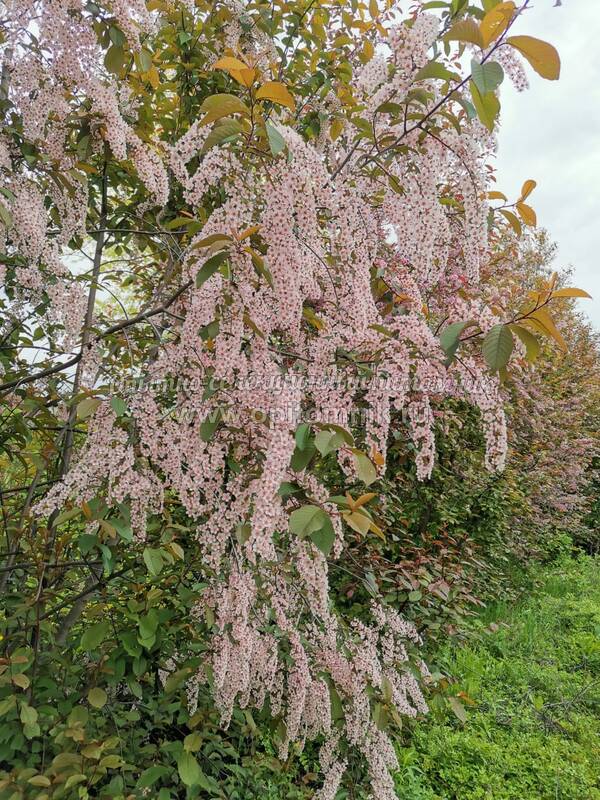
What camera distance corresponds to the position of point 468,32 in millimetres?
1327

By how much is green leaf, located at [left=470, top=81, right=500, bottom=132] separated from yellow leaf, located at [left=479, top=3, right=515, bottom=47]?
10 cm

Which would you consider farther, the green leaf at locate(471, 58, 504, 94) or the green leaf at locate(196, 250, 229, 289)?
the green leaf at locate(196, 250, 229, 289)

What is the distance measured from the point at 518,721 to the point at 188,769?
10.1 feet

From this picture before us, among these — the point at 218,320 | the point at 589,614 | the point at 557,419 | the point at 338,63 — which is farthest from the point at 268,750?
the point at 557,419

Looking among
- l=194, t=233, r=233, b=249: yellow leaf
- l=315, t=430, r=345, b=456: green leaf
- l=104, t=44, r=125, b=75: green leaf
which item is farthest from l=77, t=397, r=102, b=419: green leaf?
l=104, t=44, r=125, b=75: green leaf

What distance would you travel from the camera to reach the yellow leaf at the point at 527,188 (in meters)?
1.69

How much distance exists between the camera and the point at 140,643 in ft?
6.57

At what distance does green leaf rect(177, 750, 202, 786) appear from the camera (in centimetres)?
184

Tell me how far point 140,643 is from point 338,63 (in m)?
3.09

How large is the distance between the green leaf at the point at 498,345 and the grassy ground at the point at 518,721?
2.21 meters

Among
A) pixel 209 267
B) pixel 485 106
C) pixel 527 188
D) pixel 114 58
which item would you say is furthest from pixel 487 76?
pixel 114 58

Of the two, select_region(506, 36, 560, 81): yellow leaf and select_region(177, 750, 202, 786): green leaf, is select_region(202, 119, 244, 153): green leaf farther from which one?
select_region(177, 750, 202, 786): green leaf

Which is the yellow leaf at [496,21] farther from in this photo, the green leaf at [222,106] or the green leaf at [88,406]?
the green leaf at [88,406]

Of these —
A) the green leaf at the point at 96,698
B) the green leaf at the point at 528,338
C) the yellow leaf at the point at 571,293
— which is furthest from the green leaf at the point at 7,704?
the yellow leaf at the point at 571,293
